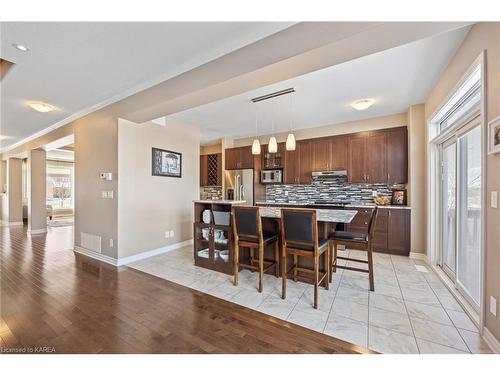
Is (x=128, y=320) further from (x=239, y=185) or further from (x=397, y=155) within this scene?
(x=397, y=155)

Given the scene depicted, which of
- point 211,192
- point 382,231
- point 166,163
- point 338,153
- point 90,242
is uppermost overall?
point 338,153

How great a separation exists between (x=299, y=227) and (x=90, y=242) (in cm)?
365

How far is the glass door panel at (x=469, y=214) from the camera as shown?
2072 mm

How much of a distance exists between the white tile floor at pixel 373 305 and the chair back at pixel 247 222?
0.63 m

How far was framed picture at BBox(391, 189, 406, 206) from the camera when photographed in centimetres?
408

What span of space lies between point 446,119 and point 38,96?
571 centimetres

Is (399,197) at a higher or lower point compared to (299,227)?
higher

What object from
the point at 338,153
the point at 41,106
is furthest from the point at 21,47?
the point at 338,153

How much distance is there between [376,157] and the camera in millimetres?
4215

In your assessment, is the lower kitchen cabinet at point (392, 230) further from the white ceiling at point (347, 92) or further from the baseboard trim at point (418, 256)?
the white ceiling at point (347, 92)

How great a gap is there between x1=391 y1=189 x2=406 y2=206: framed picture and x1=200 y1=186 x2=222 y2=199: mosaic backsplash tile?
4375mm
